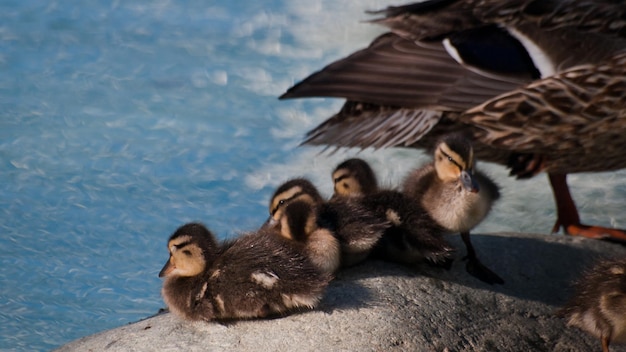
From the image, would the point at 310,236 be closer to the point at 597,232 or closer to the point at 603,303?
the point at 603,303

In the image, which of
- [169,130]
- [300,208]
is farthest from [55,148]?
[300,208]

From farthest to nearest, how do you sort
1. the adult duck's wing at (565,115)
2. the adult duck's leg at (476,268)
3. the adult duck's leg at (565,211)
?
the adult duck's leg at (565,211) → the adult duck's wing at (565,115) → the adult duck's leg at (476,268)

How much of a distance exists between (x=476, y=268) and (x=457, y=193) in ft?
1.03

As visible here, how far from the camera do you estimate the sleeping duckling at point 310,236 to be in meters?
3.59

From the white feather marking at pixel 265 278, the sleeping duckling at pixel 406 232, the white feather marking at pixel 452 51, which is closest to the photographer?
the white feather marking at pixel 265 278

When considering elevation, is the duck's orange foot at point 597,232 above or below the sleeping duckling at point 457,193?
below

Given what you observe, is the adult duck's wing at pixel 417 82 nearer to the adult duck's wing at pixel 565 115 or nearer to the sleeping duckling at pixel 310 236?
the adult duck's wing at pixel 565 115

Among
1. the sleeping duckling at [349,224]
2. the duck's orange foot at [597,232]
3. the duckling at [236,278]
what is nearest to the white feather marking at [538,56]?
the duck's orange foot at [597,232]

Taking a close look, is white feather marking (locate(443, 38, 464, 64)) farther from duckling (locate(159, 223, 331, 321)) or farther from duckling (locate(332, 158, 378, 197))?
duckling (locate(159, 223, 331, 321))

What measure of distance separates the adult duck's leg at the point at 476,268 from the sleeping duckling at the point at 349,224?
1.37ft

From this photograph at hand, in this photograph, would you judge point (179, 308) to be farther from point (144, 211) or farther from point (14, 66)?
point (14, 66)

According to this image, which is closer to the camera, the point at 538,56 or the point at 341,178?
the point at 341,178

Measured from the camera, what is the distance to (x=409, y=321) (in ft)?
11.6

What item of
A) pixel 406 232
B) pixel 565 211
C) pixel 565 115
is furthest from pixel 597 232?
pixel 406 232
